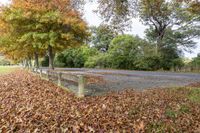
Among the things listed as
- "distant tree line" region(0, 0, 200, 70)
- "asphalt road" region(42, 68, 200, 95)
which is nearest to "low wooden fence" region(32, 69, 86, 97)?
"asphalt road" region(42, 68, 200, 95)

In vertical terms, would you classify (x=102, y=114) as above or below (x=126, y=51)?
below

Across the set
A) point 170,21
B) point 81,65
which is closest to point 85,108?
point 170,21

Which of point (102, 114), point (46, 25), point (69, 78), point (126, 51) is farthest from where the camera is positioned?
point (126, 51)

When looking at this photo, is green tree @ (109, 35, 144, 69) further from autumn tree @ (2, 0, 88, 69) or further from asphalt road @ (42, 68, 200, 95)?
asphalt road @ (42, 68, 200, 95)

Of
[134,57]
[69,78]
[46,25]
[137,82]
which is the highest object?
[46,25]

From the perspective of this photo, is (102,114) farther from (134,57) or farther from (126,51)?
(126,51)

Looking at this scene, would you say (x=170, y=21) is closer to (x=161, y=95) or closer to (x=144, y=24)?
(x=144, y=24)

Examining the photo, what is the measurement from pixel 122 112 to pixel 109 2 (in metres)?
6.39

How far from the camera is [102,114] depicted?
7.72m

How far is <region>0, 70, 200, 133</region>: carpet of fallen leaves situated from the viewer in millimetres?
6594

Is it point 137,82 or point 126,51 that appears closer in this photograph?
point 137,82

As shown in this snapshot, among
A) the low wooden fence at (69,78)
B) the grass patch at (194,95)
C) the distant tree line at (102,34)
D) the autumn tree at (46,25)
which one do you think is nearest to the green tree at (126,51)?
the distant tree line at (102,34)

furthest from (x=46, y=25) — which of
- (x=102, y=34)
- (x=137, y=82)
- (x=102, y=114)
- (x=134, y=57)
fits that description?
(x=134, y=57)

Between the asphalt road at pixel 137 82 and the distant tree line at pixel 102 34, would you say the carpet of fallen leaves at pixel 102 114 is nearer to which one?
the asphalt road at pixel 137 82
